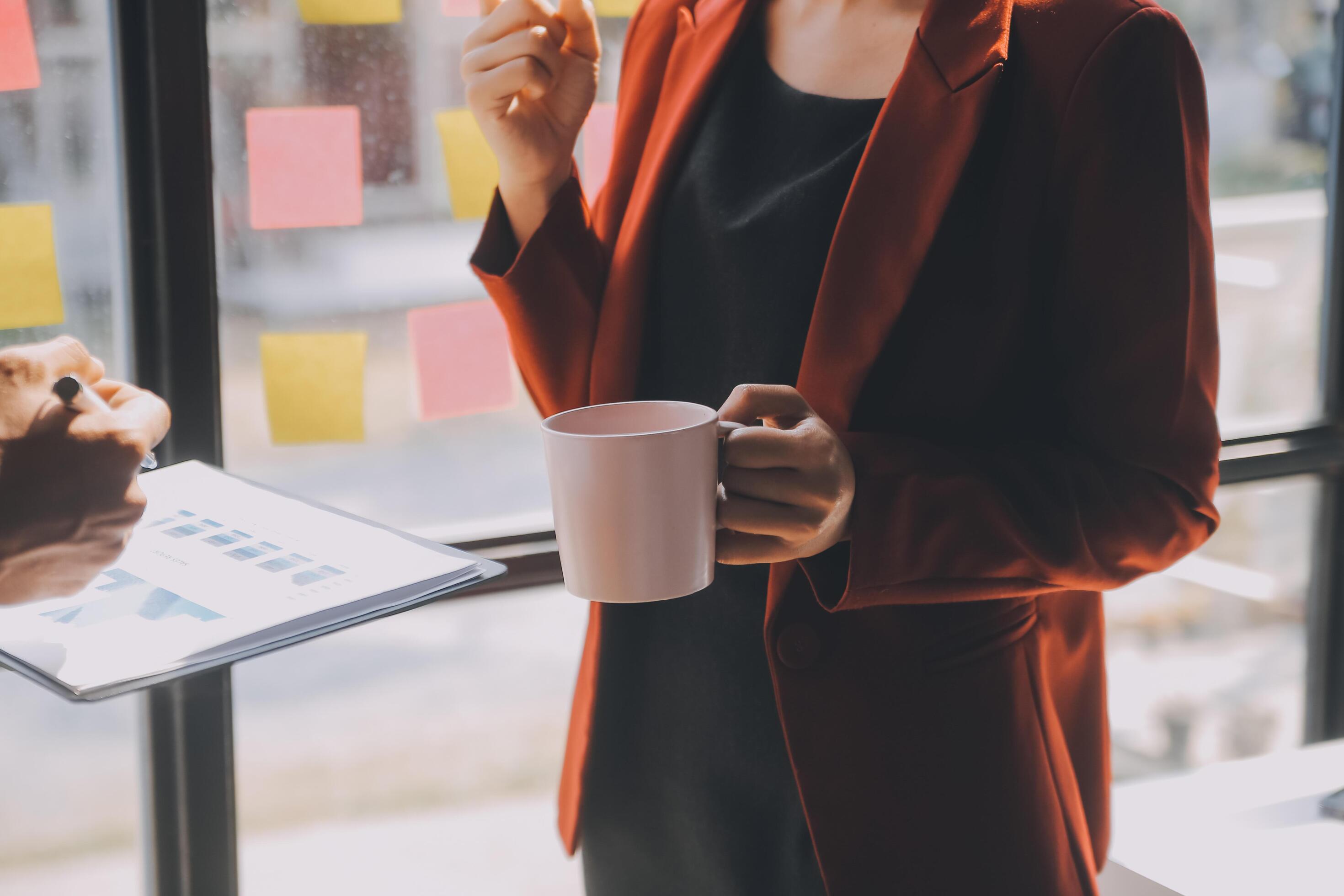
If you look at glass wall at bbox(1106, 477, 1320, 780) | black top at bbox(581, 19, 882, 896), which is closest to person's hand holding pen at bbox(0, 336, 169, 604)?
black top at bbox(581, 19, 882, 896)

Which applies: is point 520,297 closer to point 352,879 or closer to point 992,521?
point 992,521

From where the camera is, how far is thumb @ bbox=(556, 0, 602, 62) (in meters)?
0.88

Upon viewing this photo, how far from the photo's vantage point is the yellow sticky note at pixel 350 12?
46.7 inches

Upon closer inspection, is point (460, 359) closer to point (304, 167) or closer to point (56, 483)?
point (304, 167)

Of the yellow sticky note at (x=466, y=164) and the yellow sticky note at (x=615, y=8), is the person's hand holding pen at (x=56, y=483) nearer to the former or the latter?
the yellow sticky note at (x=466, y=164)

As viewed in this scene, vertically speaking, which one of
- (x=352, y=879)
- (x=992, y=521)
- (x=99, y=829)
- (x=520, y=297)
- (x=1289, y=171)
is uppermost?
(x=1289, y=171)

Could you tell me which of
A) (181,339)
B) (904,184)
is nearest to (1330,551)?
(904,184)

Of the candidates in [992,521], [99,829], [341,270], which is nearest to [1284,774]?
[992,521]

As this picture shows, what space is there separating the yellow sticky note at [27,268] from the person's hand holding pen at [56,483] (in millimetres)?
481

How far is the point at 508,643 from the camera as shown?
144 cm

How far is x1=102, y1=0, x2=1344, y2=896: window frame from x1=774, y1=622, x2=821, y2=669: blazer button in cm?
66

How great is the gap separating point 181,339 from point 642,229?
578mm

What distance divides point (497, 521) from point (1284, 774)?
3.19 ft

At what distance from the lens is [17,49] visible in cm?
108
